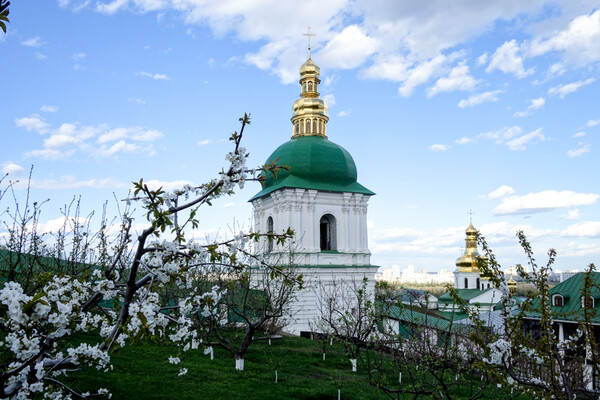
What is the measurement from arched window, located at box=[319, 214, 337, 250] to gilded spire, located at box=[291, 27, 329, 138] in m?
4.12

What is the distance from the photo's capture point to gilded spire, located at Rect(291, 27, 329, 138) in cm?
2333

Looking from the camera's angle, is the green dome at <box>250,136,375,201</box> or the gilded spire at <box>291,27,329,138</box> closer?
the green dome at <box>250,136,375,201</box>

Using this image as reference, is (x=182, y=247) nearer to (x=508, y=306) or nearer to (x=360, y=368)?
(x=508, y=306)

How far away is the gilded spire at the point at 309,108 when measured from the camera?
23328mm

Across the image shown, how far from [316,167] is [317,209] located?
195 centimetres

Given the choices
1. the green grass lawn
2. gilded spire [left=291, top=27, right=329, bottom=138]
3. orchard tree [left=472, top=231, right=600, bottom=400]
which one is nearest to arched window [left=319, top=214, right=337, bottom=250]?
gilded spire [left=291, top=27, right=329, bottom=138]

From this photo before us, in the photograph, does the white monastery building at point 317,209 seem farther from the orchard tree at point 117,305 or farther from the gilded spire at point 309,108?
the orchard tree at point 117,305

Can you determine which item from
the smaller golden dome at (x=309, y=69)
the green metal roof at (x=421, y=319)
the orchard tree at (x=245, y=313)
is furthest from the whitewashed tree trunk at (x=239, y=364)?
the smaller golden dome at (x=309, y=69)

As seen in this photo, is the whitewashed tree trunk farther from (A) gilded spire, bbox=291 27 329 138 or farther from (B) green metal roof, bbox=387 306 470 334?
(A) gilded spire, bbox=291 27 329 138

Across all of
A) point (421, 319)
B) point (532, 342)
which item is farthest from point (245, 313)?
point (532, 342)

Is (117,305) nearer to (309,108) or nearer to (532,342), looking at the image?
(532,342)

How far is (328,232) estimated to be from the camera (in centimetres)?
2317

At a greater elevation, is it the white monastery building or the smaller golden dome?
the smaller golden dome

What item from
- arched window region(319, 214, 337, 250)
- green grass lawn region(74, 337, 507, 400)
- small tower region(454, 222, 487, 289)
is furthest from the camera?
small tower region(454, 222, 487, 289)
